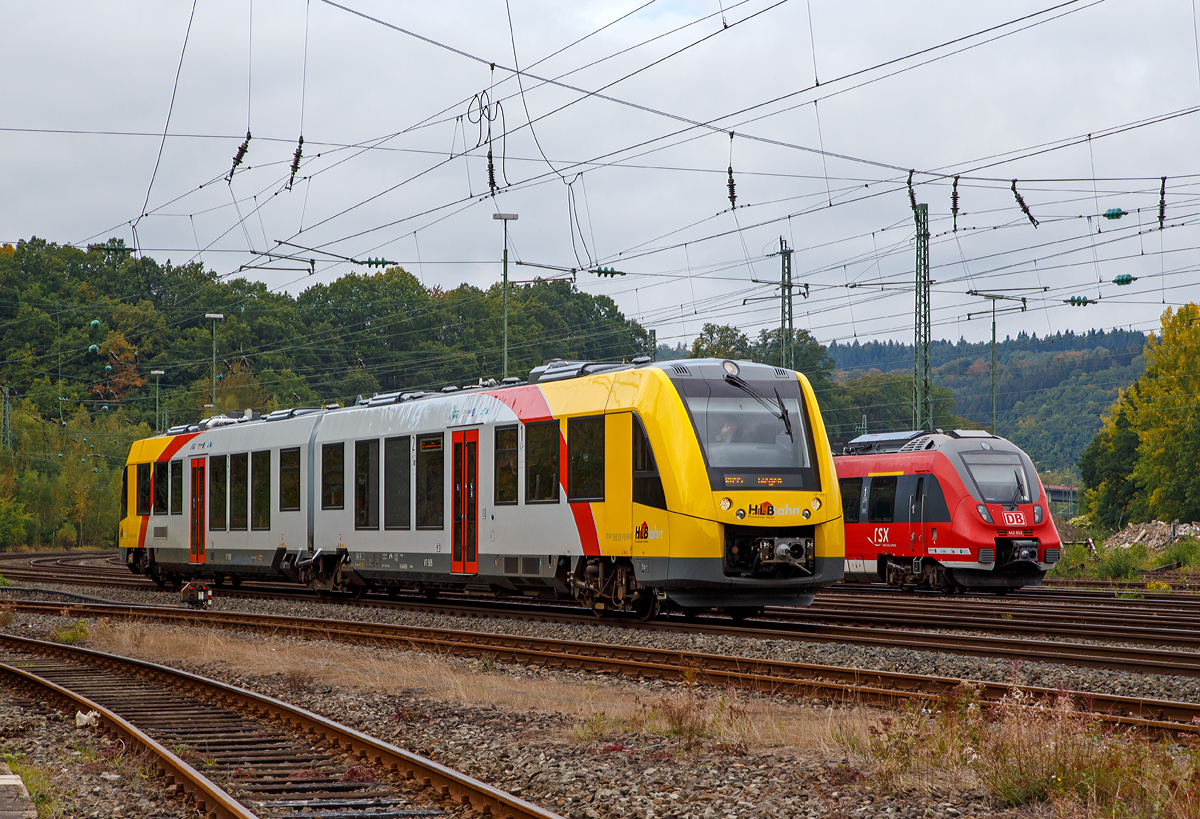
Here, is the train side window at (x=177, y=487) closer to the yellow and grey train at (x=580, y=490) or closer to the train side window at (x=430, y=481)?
the yellow and grey train at (x=580, y=490)

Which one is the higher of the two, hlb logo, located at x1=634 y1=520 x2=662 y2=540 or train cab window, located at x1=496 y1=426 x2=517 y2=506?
train cab window, located at x1=496 y1=426 x2=517 y2=506

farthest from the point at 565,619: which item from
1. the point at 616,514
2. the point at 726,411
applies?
the point at 726,411

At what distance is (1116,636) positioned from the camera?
15.0 m

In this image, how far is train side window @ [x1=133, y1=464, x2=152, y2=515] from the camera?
29.7 meters

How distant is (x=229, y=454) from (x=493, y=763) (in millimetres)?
19076

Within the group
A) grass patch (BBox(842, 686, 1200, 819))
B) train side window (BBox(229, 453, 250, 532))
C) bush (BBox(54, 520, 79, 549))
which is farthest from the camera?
bush (BBox(54, 520, 79, 549))

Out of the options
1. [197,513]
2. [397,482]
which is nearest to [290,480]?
[397,482]

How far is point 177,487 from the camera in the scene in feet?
92.5

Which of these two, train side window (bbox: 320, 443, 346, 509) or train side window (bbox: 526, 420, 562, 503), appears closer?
train side window (bbox: 526, 420, 562, 503)

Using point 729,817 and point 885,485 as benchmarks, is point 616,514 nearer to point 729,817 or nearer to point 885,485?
point 729,817

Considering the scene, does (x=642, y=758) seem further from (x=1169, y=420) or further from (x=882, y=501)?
(x=1169, y=420)

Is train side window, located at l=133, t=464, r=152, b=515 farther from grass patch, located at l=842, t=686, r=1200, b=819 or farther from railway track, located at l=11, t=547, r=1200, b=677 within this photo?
grass patch, located at l=842, t=686, r=1200, b=819

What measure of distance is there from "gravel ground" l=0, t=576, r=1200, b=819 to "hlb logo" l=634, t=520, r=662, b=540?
2.32m


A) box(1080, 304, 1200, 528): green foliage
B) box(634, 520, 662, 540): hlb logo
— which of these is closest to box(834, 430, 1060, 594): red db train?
box(634, 520, 662, 540): hlb logo
